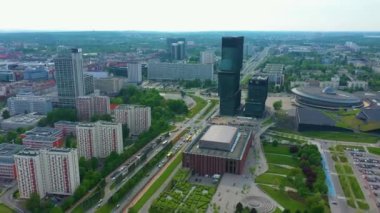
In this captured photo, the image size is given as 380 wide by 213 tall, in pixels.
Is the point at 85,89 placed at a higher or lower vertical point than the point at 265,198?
higher

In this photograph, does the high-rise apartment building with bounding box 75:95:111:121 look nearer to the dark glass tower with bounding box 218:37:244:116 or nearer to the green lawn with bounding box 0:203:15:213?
the dark glass tower with bounding box 218:37:244:116

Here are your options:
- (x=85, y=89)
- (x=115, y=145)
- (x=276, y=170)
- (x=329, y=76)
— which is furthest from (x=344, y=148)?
Answer: (x=329, y=76)

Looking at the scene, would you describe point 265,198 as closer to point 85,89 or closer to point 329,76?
point 85,89

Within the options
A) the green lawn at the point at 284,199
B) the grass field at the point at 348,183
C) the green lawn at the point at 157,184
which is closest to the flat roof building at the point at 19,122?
the green lawn at the point at 157,184

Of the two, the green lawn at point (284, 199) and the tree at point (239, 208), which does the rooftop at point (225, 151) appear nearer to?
the green lawn at point (284, 199)

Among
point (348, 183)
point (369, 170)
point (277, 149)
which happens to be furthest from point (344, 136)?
point (348, 183)

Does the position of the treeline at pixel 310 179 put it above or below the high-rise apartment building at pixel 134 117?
below
